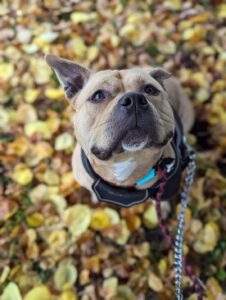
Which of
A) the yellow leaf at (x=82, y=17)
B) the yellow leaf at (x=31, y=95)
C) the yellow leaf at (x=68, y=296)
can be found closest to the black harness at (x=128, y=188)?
the yellow leaf at (x=68, y=296)

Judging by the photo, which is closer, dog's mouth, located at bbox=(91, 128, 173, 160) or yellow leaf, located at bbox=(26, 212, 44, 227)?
dog's mouth, located at bbox=(91, 128, 173, 160)

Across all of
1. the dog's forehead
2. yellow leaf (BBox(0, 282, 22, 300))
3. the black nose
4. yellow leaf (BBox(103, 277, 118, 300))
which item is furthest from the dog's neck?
yellow leaf (BBox(0, 282, 22, 300))

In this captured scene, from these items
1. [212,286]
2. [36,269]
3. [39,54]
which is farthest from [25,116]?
[212,286]

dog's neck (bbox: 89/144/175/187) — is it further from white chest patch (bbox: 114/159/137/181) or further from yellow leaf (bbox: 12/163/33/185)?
yellow leaf (bbox: 12/163/33/185)

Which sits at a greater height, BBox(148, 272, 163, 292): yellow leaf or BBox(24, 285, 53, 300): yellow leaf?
BBox(24, 285, 53, 300): yellow leaf

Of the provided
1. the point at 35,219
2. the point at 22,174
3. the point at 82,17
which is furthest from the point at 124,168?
the point at 82,17

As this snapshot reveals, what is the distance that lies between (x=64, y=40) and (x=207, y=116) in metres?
1.58

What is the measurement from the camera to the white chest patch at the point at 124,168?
2.48 metres

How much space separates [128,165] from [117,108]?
432 mm

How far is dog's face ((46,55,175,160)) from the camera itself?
2191mm

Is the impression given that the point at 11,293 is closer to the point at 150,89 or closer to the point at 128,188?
the point at 128,188

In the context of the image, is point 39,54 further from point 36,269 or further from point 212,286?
point 212,286

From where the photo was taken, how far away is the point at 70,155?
3.51 metres

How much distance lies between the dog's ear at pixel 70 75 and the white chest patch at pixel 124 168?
515 mm
